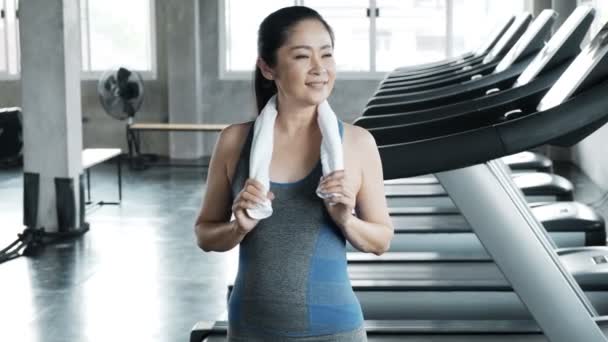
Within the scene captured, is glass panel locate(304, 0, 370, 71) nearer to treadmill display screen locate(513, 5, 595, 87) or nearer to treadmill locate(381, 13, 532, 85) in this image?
treadmill locate(381, 13, 532, 85)

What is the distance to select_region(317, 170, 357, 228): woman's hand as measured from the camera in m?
1.79

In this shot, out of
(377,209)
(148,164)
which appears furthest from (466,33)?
(377,209)

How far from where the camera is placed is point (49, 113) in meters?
6.84

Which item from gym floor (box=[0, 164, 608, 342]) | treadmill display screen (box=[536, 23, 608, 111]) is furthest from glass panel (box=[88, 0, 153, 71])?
treadmill display screen (box=[536, 23, 608, 111])

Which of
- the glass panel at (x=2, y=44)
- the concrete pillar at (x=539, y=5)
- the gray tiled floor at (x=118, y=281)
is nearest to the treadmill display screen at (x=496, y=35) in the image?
the gray tiled floor at (x=118, y=281)

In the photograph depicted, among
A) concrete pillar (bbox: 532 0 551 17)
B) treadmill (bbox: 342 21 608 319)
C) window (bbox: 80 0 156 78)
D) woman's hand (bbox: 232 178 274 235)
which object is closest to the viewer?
woman's hand (bbox: 232 178 274 235)

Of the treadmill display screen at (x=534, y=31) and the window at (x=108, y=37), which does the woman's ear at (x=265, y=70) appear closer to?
the treadmill display screen at (x=534, y=31)

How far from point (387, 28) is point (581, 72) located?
8648 millimetres

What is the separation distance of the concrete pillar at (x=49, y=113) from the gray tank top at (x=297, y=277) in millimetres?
5183

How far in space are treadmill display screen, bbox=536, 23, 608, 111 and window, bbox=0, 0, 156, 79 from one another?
28.6 ft

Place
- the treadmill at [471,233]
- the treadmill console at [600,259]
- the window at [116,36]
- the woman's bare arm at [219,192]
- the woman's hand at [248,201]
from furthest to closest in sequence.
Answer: the window at [116,36] < the treadmill at [471,233] < the treadmill console at [600,259] < the woman's bare arm at [219,192] < the woman's hand at [248,201]

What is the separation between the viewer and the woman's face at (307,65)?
190 centimetres

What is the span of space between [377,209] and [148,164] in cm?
900

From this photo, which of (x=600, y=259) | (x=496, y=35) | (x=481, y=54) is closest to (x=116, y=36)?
(x=481, y=54)
